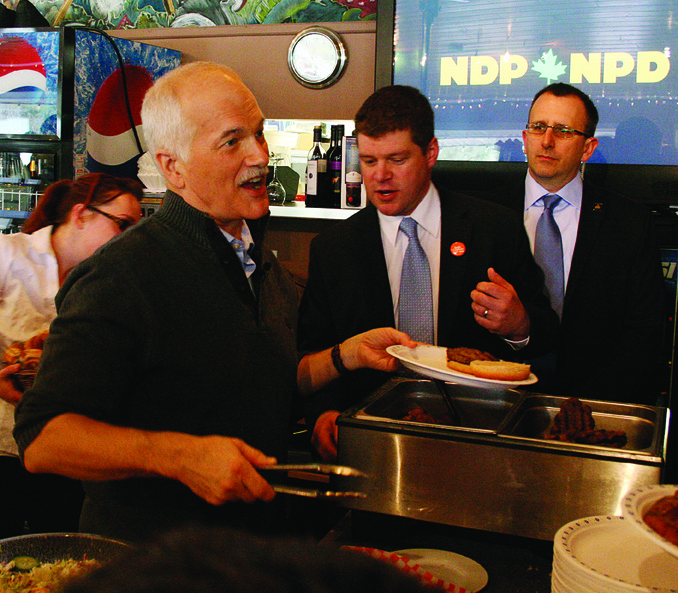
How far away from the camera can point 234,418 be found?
4.52 ft

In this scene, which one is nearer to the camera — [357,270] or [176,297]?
[176,297]

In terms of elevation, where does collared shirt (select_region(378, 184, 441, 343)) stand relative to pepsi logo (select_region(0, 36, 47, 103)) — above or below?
below

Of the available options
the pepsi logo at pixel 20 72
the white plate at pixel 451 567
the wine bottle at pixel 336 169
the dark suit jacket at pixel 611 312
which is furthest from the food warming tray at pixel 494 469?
the pepsi logo at pixel 20 72

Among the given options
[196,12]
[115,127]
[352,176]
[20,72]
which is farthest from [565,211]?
[20,72]

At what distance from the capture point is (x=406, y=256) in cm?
226

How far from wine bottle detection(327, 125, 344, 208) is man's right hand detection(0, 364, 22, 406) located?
1851mm

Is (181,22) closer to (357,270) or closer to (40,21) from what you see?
(40,21)

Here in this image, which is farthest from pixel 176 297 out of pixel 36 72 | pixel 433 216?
pixel 36 72

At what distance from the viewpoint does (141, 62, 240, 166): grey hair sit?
55.8 inches

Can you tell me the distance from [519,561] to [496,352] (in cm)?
100

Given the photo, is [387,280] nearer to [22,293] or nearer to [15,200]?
[22,293]

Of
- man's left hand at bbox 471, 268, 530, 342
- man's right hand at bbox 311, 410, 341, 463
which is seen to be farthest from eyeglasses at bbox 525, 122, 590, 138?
man's right hand at bbox 311, 410, 341, 463

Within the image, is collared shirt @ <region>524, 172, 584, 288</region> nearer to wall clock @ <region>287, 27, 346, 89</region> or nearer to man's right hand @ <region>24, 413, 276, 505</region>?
wall clock @ <region>287, 27, 346, 89</region>

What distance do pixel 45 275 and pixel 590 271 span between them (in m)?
1.97
